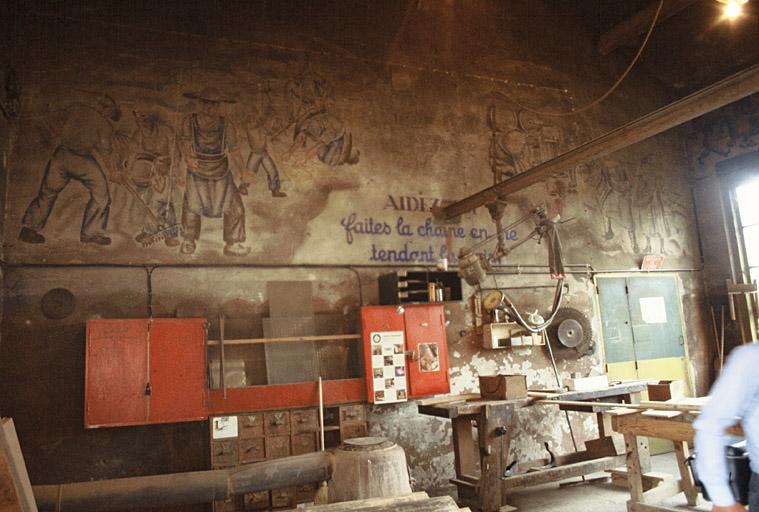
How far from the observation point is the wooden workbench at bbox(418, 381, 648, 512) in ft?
18.0

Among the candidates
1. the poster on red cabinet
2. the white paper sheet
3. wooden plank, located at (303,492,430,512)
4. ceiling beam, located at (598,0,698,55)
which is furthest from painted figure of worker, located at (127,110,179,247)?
ceiling beam, located at (598,0,698,55)

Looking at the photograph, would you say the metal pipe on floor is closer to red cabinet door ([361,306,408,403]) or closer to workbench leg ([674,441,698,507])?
red cabinet door ([361,306,408,403])

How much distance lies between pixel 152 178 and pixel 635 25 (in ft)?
23.4

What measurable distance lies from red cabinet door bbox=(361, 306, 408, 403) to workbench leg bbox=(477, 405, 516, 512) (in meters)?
1.11

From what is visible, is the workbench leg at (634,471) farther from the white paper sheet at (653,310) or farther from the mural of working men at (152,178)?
the mural of working men at (152,178)

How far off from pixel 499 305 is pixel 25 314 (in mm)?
5038

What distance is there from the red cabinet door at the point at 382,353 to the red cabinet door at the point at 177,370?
1.74 m

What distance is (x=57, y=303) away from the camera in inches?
216

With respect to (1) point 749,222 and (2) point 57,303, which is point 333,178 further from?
(1) point 749,222

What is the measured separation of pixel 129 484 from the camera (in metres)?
4.07

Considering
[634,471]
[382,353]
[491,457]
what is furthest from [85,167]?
[634,471]

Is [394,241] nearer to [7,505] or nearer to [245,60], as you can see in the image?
[245,60]

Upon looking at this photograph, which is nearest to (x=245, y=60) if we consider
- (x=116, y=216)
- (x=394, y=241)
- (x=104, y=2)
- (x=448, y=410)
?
(x=104, y=2)

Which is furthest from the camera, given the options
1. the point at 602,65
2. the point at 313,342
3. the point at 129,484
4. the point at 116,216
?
the point at 602,65
